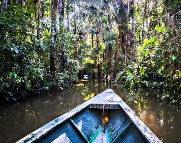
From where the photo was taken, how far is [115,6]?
11234 mm

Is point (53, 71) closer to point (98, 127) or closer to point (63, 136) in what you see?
point (98, 127)

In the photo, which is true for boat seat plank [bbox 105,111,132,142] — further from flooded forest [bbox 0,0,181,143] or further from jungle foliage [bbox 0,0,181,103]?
jungle foliage [bbox 0,0,181,103]

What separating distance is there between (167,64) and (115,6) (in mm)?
7409

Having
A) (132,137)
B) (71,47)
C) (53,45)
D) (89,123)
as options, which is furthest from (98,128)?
(71,47)

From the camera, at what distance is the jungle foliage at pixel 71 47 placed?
477cm

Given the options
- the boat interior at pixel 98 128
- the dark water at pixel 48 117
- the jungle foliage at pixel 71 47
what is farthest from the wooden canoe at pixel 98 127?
the jungle foliage at pixel 71 47

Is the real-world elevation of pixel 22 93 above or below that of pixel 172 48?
below

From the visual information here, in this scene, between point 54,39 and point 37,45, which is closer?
point 37,45

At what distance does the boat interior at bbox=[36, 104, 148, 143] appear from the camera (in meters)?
2.57

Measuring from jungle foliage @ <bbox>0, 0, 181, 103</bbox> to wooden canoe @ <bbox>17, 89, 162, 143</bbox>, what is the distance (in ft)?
6.11

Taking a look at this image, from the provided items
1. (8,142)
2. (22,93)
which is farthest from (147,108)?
(22,93)

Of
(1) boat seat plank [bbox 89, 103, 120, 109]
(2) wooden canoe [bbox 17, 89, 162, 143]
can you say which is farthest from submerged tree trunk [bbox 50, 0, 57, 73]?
(1) boat seat plank [bbox 89, 103, 120, 109]

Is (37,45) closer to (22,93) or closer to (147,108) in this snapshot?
(22,93)

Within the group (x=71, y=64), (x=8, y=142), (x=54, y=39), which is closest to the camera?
(x=8, y=142)
